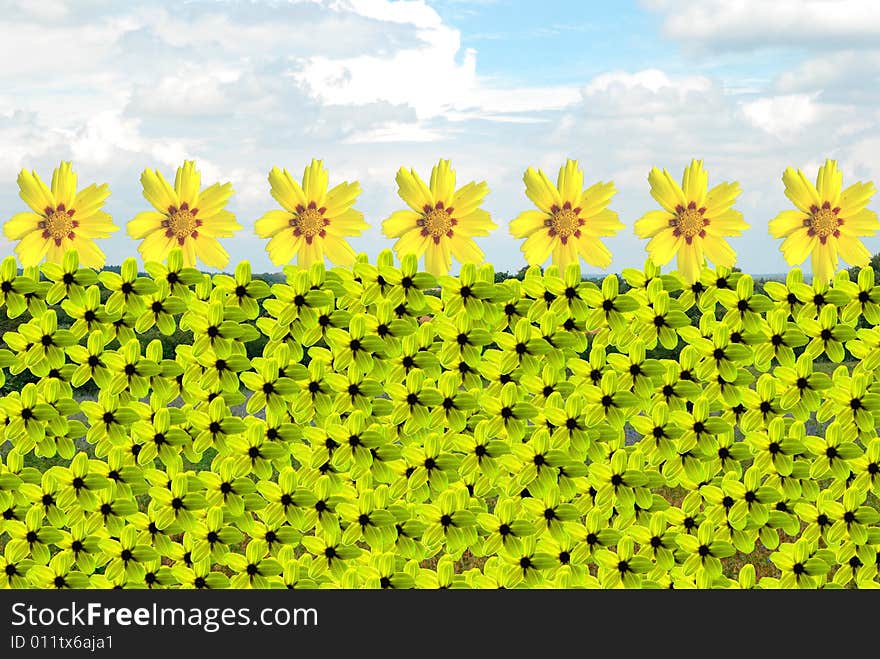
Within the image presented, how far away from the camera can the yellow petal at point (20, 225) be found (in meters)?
4.14

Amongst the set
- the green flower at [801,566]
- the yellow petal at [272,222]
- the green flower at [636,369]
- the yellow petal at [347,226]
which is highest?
the yellow petal at [272,222]

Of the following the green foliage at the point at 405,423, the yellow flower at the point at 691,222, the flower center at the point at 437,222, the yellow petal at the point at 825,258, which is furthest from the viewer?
the yellow petal at the point at 825,258

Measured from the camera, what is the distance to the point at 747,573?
14.1 ft

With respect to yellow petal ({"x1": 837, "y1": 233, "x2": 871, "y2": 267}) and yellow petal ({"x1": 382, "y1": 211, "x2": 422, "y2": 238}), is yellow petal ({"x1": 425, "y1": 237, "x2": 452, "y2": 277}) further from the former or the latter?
yellow petal ({"x1": 837, "y1": 233, "x2": 871, "y2": 267})

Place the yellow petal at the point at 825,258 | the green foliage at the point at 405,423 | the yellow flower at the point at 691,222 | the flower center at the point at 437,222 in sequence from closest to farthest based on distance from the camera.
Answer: the green foliage at the point at 405,423, the flower center at the point at 437,222, the yellow flower at the point at 691,222, the yellow petal at the point at 825,258

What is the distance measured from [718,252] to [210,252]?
97.4 inches

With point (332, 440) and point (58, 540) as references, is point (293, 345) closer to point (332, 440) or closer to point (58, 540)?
point (332, 440)

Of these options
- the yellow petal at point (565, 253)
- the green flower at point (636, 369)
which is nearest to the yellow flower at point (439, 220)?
the yellow petal at point (565, 253)

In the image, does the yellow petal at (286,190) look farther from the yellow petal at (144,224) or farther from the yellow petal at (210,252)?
the yellow petal at (144,224)

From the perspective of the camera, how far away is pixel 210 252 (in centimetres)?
416

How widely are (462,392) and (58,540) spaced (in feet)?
6.87

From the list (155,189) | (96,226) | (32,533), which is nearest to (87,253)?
(96,226)

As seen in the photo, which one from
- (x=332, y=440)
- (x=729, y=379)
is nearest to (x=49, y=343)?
(x=332, y=440)

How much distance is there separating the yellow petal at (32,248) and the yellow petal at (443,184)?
1.88 meters
